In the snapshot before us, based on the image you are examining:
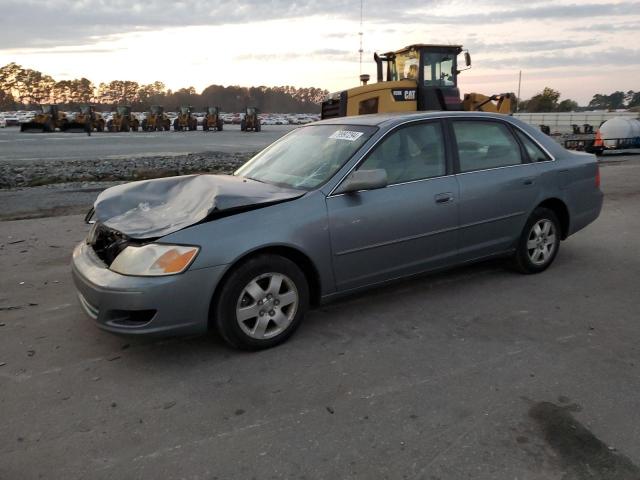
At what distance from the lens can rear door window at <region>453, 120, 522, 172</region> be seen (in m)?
4.72

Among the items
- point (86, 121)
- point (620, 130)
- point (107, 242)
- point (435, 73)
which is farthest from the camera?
point (86, 121)

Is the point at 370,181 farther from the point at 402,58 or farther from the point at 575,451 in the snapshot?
the point at 402,58

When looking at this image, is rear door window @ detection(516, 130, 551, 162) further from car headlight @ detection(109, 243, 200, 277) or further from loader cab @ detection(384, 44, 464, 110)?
loader cab @ detection(384, 44, 464, 110)

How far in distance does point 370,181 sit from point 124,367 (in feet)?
6.89

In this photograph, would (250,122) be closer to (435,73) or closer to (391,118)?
(435,73)

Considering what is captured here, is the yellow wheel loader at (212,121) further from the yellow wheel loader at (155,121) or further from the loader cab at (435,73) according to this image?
the loader cab at (435,73)

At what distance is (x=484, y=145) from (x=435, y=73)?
11.2 m

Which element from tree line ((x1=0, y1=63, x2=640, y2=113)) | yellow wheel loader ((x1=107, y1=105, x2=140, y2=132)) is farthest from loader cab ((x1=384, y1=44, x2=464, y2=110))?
tree line ((x1=0, y1=63, x2=640, y2=113))

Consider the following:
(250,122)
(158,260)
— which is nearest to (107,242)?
→ (158,260)

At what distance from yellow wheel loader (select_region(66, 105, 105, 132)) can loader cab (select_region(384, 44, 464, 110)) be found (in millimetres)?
34434

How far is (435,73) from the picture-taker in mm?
15219

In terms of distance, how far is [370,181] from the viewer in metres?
3.92

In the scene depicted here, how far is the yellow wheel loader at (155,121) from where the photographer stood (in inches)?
1965

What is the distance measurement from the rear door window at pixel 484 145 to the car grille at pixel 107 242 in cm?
281
